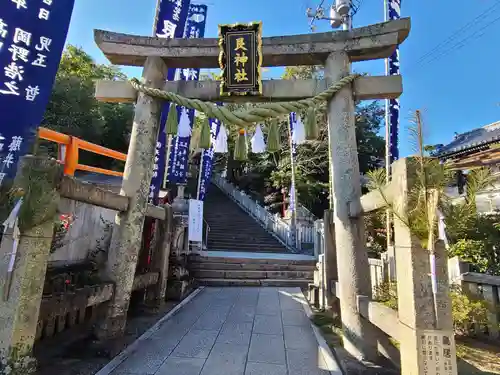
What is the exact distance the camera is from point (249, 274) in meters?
10.7

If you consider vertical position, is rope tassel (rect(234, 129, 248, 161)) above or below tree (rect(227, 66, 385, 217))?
below

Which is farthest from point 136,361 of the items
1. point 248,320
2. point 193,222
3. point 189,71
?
point 189,71

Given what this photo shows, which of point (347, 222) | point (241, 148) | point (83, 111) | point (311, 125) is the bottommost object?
point (347, 222)

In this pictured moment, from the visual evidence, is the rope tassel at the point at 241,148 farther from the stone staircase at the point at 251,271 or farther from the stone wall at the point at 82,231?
the stone staircase at the point at 251,271

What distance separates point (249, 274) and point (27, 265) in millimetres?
8469

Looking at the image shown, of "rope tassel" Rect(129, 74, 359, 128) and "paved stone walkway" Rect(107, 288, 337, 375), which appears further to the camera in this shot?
"rope tassel" Rect(129, 74, 359, 128)

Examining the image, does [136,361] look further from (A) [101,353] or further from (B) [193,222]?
(B) [193,222]

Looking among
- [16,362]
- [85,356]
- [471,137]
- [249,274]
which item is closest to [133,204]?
[85,356]

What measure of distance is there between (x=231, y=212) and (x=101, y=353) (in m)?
18.3

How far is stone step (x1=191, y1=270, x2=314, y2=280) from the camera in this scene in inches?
413

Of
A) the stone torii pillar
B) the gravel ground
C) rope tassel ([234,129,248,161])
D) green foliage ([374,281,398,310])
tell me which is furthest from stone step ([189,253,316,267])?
the stone torii pillar

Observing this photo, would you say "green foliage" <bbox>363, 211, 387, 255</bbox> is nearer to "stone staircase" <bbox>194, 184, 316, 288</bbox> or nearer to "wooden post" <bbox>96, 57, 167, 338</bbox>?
"stone staircase" <bbox>194, 184, 316, 288</bbox>

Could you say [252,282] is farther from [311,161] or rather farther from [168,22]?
[311,161]

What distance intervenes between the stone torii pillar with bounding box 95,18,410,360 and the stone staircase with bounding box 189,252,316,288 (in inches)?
252
